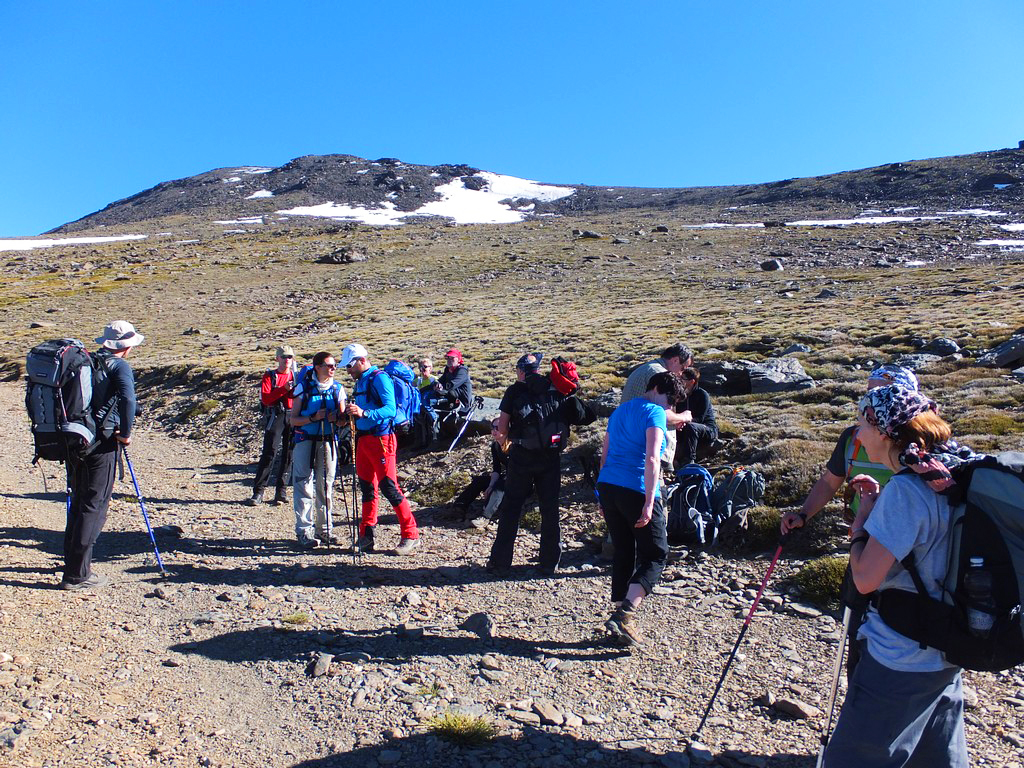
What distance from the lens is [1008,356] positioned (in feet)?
41.3

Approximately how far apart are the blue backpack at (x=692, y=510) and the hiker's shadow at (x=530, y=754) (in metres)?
3.18

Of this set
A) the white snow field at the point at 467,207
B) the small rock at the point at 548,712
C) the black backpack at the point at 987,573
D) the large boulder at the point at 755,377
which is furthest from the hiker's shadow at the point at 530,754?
the white snow field at the point at 467,207

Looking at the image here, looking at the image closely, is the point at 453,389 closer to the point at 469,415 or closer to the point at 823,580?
the point at 469,415

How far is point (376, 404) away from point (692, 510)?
3.48 metres

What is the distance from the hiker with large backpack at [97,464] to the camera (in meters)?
5.91

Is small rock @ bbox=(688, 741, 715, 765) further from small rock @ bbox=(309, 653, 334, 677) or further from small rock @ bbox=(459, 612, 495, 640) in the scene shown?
small rock @ bbox=(309, 653, 334, 677)

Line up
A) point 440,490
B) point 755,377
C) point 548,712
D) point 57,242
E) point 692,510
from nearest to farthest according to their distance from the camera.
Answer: point 548,712
point 692,510
point 440,490
point 755,377
point 57,242

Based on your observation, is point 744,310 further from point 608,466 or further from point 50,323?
point 50,323

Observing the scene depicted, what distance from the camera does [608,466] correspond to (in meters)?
5.45

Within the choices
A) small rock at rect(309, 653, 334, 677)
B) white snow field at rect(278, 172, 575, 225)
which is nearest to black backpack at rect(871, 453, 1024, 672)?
small rock at rect(309, 653, 334, 677)

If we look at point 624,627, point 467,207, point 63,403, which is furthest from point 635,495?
point 467,207

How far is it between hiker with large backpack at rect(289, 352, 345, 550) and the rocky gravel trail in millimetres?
445

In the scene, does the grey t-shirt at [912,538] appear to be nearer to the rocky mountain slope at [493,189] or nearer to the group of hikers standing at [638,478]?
the group of hikers standing at [638,478]

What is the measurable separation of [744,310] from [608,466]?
24172 mm
